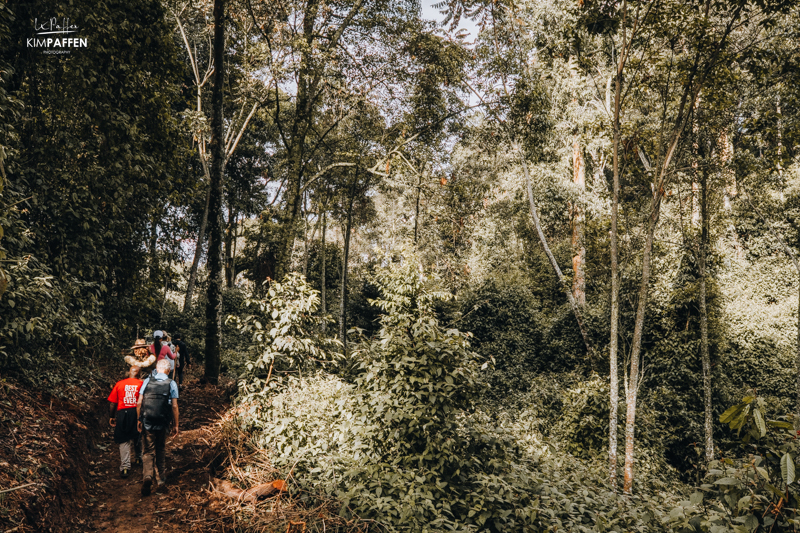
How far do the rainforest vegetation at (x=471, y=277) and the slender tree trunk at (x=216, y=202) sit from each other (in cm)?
5

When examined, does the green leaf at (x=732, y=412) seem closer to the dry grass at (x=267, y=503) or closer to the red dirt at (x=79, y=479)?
the dry grass at (x=267, y=503)

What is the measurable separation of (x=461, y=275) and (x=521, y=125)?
39.8 ft

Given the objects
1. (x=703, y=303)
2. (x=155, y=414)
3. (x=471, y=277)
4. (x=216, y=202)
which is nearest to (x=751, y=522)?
(x=155, y=414)

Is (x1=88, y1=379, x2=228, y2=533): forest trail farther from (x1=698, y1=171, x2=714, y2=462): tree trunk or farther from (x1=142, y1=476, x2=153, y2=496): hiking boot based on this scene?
(x1=698, y1=171, x2=714, y2=462): tree trunk

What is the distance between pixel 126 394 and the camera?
201 inches

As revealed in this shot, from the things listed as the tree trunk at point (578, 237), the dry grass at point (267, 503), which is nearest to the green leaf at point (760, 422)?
the dry grass at point (267, 503)

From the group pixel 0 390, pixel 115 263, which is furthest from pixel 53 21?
pixel 0 390

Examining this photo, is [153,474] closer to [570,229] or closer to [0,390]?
[0,390]

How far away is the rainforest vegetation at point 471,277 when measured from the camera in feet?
14.9

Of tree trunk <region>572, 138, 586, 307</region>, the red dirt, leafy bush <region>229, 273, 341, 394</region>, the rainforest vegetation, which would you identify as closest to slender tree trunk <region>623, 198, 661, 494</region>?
the rainforest vegetation

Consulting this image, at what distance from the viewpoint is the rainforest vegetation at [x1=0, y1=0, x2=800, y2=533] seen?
14.9ft

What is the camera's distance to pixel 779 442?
298cm

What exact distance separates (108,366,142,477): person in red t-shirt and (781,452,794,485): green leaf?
609cm

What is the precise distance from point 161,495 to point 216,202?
6.30m
